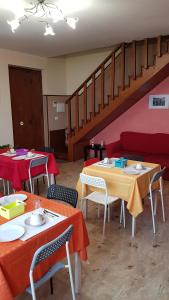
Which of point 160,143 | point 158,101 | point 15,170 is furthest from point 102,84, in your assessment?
point 15,170

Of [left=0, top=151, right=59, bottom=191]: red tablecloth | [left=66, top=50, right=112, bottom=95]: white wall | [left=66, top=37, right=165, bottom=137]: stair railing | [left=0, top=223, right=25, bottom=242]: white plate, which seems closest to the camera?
[left=0, top=223, right=25, bottom=242]: white plate

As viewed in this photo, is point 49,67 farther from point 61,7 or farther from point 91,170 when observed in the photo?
point 91,170

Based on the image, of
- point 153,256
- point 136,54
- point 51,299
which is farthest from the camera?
point 136,54

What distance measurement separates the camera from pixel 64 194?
2.29 metres

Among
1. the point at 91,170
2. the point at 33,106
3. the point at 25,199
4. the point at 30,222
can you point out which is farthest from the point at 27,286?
the point at 33,106

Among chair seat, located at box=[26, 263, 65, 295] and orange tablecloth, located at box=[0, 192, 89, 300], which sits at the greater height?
orange tablecloth, located at box=[0, 192, 89, 300]

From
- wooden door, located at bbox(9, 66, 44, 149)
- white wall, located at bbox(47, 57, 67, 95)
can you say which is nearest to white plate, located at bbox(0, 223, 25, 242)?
wooden door, located at bbox(9, 66, 44, 149)

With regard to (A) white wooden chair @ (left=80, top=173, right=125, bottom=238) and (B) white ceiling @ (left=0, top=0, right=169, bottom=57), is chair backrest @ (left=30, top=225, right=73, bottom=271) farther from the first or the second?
(B) white ceiling @ (left=0, top=0, right=169, bottom=57)

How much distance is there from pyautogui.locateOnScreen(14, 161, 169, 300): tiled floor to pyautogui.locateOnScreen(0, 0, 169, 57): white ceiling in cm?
282

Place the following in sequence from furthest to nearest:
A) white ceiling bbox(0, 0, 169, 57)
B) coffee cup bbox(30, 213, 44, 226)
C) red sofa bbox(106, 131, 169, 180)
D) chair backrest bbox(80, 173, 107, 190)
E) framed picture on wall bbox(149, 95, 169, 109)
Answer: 1. framed picture on wall bbox(149, 95, 169, 109)
2. red sofa bbox(106, 131, 169, 180)
3. white ceiling bbox(0, 0, 169, 57)
4. chair backrest bbox(80, 173, 107, 190)
5. coffee cup bbox(30, 213, 44, 226)

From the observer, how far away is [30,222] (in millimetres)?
1642

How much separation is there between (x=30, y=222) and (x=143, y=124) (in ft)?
15.7

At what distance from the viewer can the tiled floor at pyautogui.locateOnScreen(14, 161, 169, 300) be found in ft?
6.40

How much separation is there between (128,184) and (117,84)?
10.5ft
